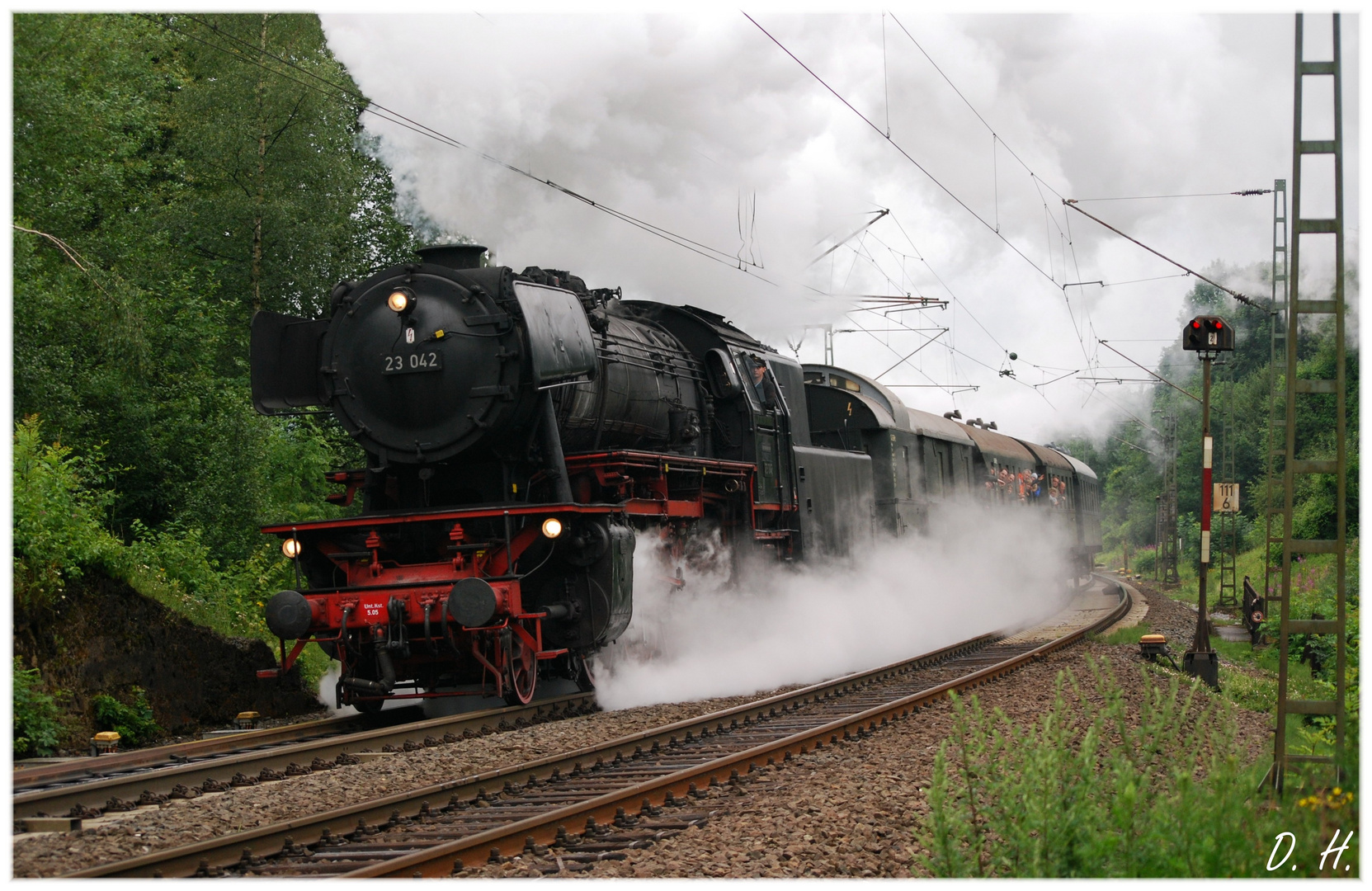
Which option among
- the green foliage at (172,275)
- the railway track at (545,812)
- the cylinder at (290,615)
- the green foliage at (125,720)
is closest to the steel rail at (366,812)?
the railway track at (545,812)

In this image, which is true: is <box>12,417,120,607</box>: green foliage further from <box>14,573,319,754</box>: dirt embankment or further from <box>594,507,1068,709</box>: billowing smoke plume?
<box>594,507,1068,709</box>: billowing smoke plume

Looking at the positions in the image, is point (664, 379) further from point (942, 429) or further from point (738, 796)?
point (942, 429)

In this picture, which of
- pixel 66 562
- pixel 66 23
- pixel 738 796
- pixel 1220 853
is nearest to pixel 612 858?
pixel 738 796

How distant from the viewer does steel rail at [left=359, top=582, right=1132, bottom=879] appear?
4.81 metres

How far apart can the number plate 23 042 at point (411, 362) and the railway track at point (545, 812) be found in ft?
11.1

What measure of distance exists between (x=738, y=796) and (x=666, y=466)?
15.1 ft

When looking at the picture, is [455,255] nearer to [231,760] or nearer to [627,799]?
[231,760]

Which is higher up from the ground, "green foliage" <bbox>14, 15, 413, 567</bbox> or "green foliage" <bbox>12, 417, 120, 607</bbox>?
"green foliage" <bbox>14, 15, 413, 567</bbox>

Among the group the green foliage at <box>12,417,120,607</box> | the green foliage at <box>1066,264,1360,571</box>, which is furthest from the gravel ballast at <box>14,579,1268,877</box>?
the green foliage at <box>1066,264,1360,571</box>

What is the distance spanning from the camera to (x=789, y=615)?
13180 mm

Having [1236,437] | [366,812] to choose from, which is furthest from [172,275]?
[1236,437]

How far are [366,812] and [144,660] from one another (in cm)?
567

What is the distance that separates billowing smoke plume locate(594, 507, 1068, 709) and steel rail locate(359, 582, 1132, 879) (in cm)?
228

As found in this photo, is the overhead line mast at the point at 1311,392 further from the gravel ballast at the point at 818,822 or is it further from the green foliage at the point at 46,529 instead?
the green foliage at the point at 46,529
